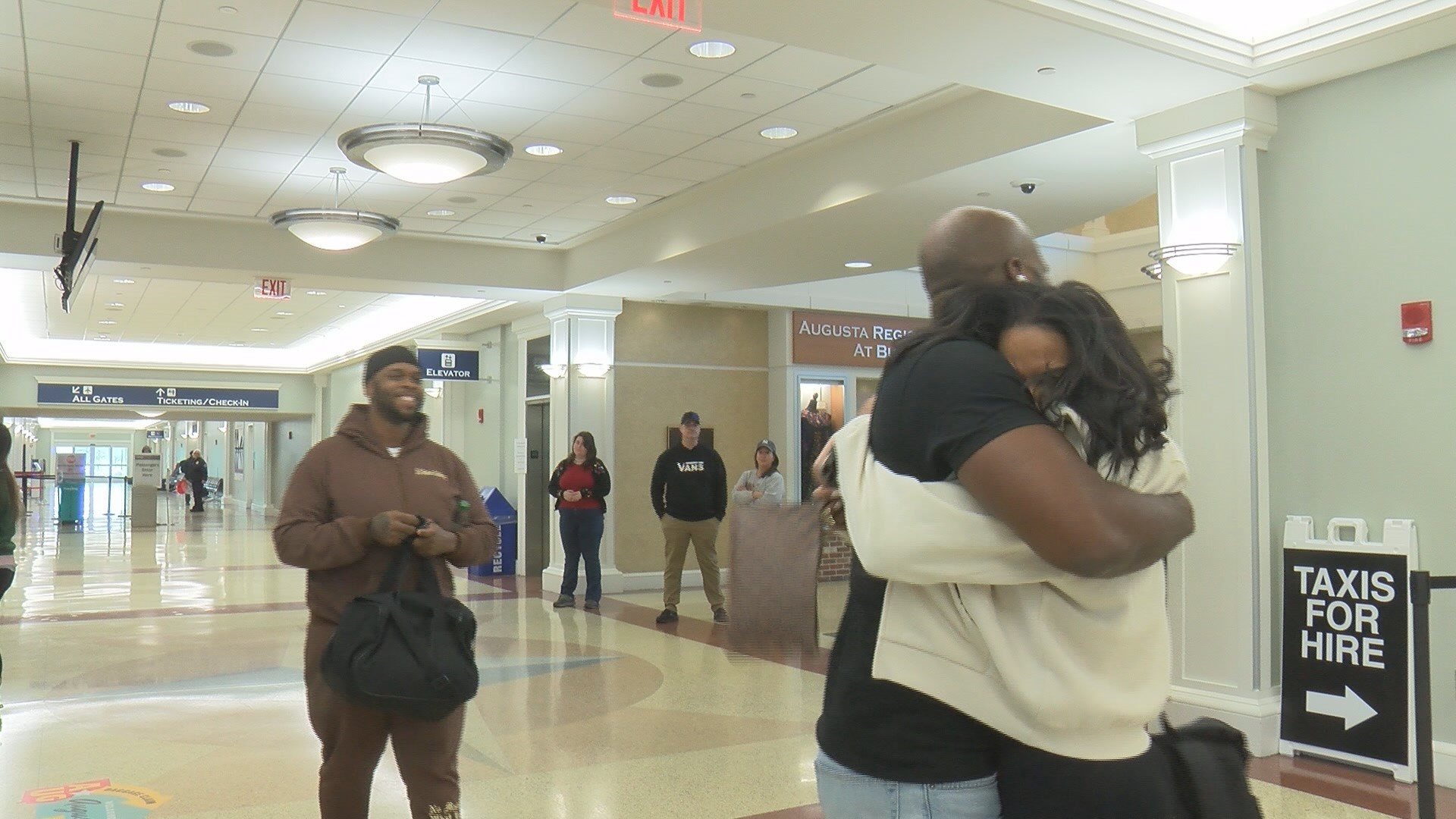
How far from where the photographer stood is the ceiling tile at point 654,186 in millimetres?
8758

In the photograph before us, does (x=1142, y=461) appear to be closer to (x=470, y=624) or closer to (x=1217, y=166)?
(x=470, y=624)

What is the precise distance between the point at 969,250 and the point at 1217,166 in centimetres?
471

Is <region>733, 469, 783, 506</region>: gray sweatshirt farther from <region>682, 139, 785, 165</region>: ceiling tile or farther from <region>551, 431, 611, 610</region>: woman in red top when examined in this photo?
<region>682, 139, 785, 165</region>: ceiling tile

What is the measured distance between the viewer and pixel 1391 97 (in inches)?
197

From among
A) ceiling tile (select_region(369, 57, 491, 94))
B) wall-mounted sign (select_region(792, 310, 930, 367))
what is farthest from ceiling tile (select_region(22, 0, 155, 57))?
wall-mounted sign (select_region(792, 310, 930, 367))

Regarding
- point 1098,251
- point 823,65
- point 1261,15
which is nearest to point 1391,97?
point 1261,15

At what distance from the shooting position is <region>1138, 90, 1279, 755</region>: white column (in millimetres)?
5258

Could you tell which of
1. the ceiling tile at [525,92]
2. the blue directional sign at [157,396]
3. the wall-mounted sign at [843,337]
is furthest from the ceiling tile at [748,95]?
the blue directional sign at [157,396]

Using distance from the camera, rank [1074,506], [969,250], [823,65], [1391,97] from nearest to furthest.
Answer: [1074,506]
[969,250]
[1391,97]
[823,65]

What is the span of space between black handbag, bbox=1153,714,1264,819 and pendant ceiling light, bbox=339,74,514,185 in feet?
19.6

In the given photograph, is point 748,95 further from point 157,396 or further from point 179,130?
point 157,396

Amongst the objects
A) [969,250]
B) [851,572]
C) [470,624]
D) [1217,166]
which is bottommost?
[470,624]

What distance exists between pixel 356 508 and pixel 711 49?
3.83m

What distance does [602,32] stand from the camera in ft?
19.0
